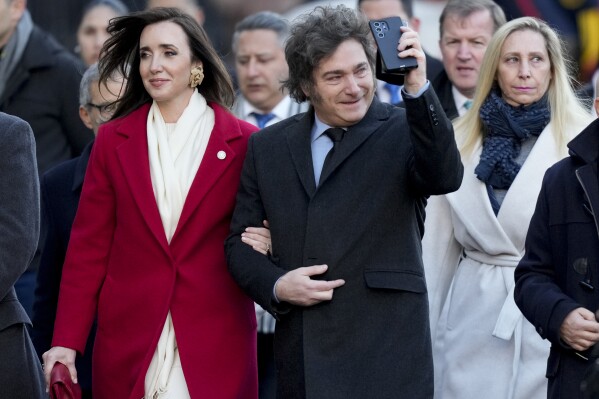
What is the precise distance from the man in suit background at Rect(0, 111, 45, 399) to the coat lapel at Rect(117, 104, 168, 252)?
0.50m

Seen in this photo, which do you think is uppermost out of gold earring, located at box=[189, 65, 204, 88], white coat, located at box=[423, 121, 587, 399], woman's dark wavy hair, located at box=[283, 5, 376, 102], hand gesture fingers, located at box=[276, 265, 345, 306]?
woman's dark wavy hair, located at box=[283, 5, 376, 102]

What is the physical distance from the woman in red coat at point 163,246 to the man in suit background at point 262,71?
240 cm

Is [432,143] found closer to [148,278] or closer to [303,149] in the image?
[303,149]

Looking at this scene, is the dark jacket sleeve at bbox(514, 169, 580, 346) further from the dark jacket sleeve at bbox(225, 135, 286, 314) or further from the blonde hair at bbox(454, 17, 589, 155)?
the blonde hair at bbox(454, 17, 589, 155)

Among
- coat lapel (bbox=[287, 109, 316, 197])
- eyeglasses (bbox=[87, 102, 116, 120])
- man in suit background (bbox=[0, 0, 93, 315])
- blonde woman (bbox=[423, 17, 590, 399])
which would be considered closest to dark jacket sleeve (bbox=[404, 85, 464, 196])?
coat lapel (bbox=[287, 109, 316, 197])

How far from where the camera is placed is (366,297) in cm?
545

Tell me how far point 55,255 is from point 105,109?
72 centimetres

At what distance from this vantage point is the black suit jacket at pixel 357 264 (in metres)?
5.44

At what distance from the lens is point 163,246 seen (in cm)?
585

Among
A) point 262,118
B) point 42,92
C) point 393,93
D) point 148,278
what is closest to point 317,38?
point 148,278

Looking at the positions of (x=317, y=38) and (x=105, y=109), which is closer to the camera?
(x=317, y=38)

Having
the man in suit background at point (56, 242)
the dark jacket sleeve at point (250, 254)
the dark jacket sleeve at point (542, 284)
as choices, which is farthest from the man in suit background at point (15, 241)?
the dark jacket sleeve at point (542, 284)

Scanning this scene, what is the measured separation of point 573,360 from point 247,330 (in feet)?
4.55

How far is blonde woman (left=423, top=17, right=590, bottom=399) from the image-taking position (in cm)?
662
